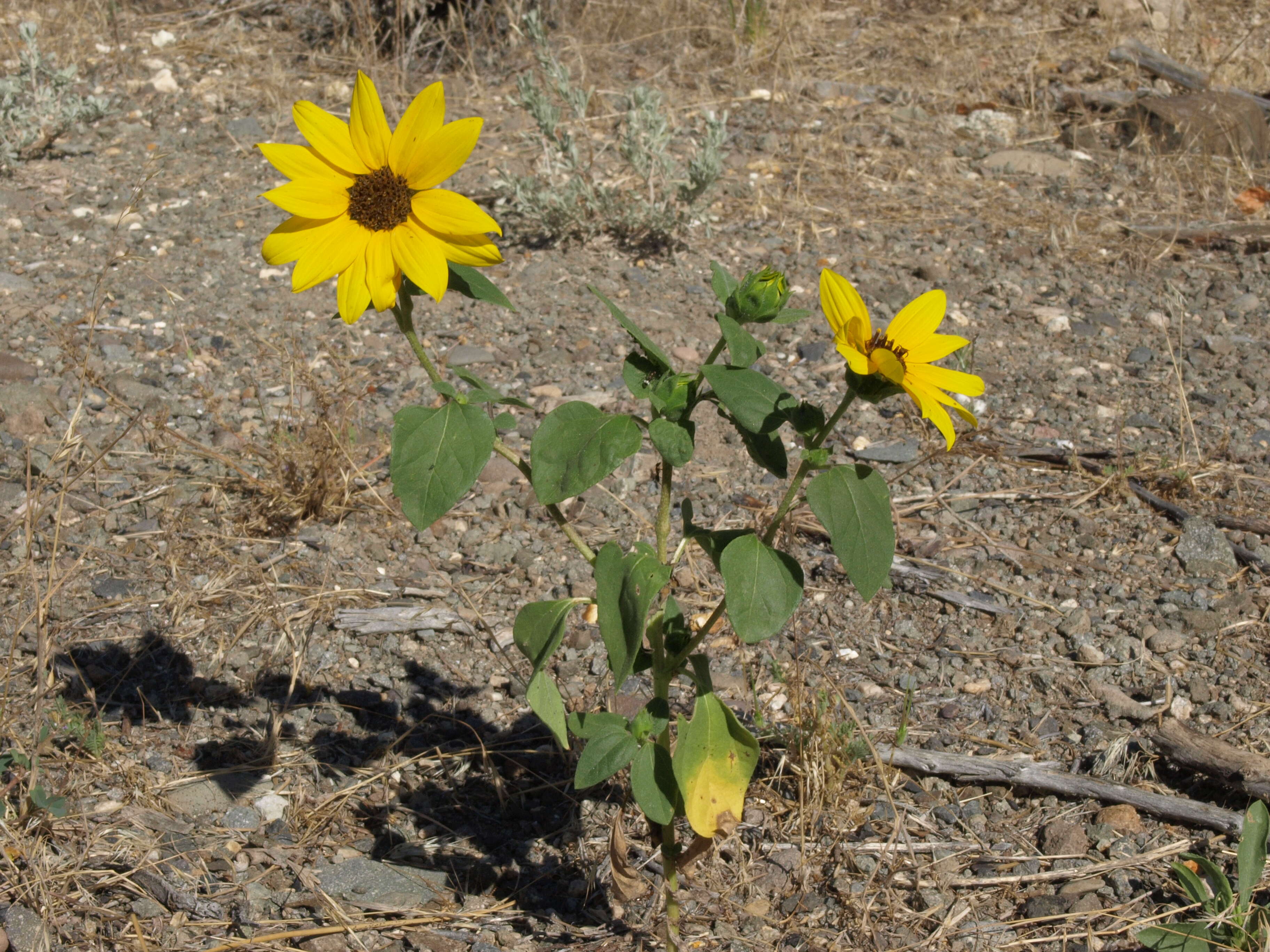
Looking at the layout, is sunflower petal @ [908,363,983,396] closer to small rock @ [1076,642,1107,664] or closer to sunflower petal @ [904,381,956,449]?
sunflower petal @ [904,381,956,449]

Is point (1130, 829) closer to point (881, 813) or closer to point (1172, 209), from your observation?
point (881, 813)

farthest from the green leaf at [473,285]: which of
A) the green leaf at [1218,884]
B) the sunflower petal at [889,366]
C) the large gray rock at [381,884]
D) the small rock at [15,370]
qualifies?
the small rock at [15,370]

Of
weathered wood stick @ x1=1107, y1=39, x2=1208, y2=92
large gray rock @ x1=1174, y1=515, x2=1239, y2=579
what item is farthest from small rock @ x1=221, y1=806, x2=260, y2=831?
weathered wood stick @ x1=1107, y1=39, x2=1208, y2=92

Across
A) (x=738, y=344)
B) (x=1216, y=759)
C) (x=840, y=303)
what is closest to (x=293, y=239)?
(x=738, y=344)

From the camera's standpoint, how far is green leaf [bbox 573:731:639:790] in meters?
1.61

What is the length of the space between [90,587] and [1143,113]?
4935mm

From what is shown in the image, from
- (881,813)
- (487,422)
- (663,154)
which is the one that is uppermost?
(487,422)

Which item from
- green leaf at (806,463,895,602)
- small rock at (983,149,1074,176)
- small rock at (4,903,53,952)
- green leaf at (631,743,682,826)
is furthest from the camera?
small rock at (983,149,1074,176)

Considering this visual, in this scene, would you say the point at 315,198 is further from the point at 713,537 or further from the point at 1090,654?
the point at 1090,654

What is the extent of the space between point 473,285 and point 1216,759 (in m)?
1.69

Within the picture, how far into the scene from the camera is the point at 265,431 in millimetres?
3084

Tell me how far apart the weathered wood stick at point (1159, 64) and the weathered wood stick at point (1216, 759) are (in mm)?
4284

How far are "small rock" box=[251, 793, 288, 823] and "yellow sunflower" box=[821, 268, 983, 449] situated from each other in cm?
144

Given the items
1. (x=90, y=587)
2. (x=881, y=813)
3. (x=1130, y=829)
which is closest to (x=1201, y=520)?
(x=1130, y=829)
